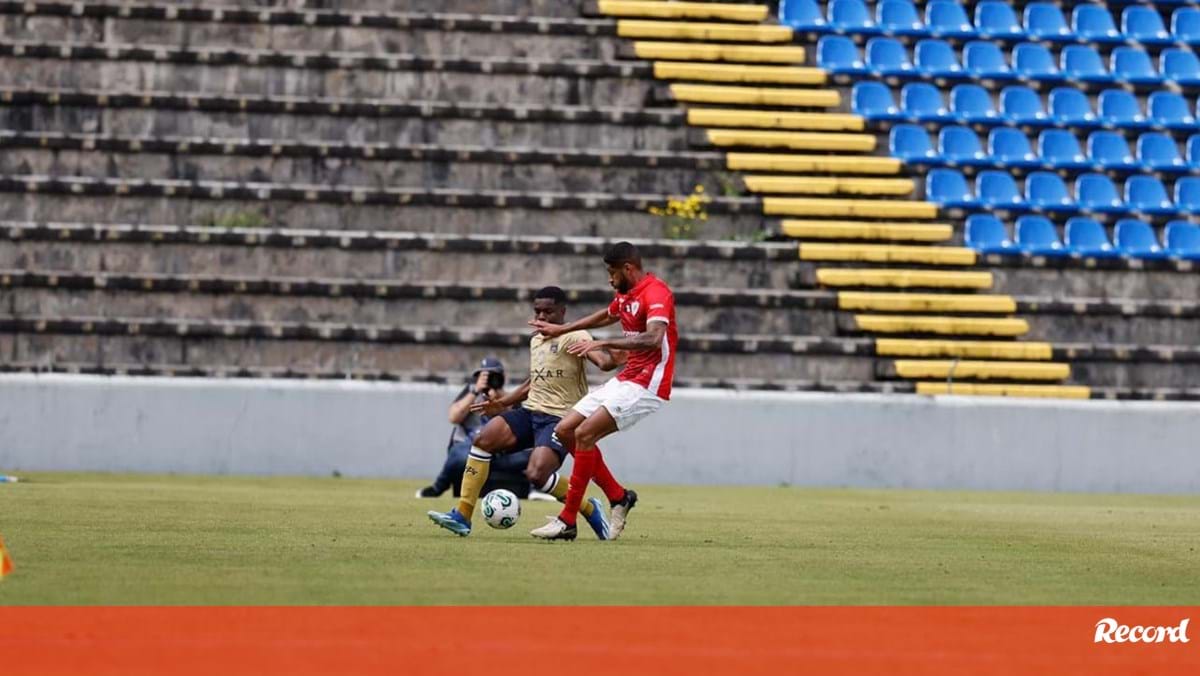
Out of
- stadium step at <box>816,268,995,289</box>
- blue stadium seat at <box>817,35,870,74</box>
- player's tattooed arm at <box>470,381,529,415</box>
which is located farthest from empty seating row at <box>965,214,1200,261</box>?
player's tattooed arm at <box>470,381,529,415</box>

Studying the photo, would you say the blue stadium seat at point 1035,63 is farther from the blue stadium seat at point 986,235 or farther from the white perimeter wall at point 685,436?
the white perimeter wall at point 685,436

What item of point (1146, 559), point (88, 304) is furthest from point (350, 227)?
Answer: point (1146, 559)

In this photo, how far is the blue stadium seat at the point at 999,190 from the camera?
2813 cm

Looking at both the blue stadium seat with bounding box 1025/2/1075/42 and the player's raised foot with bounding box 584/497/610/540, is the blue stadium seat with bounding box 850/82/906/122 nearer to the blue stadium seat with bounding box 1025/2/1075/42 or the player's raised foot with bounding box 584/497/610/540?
the blue stadium seat with bounding box 1025/2/1075/42

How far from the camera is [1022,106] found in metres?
29.5

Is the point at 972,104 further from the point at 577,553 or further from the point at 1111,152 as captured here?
the point at 577,553

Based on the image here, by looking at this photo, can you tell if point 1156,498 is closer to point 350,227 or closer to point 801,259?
point 801,259

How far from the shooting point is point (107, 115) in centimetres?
2692

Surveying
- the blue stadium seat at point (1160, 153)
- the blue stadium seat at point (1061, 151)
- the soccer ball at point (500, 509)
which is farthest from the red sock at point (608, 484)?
the blue stadium seat at point (1160, 153)

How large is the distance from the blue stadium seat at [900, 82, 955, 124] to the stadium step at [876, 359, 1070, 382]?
4755mm

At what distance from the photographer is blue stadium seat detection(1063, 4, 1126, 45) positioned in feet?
101

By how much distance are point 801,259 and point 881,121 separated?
3593 mm

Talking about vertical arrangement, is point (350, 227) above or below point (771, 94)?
below

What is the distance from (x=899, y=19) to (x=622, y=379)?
18.0m
